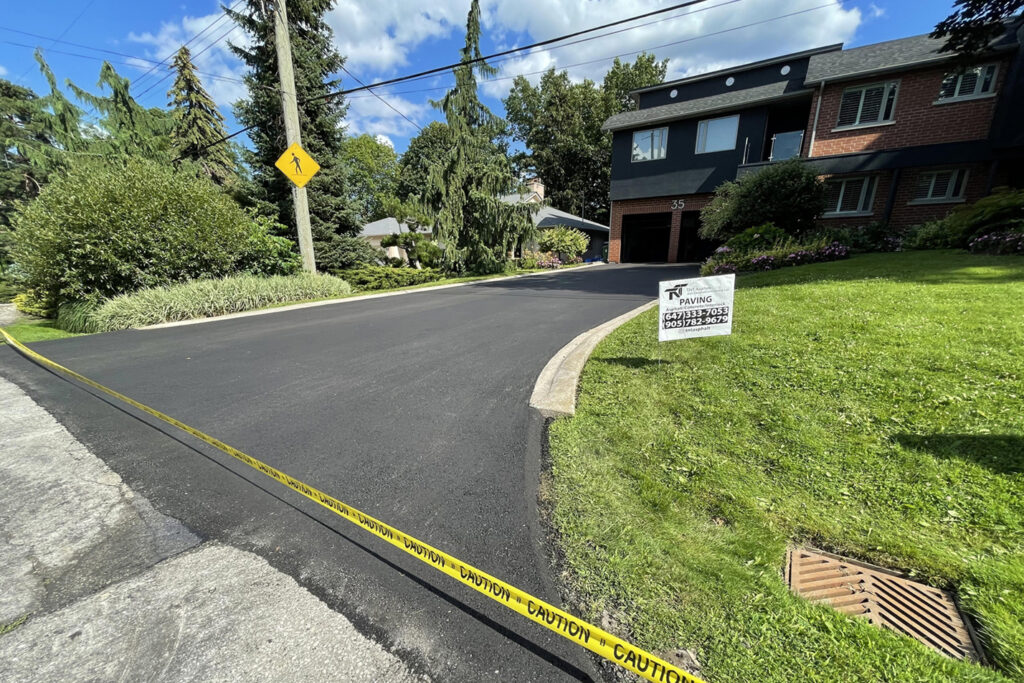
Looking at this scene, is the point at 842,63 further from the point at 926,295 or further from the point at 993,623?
the point at 993,623

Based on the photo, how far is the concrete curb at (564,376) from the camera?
364 centimetres

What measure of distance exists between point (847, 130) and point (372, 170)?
138 feet

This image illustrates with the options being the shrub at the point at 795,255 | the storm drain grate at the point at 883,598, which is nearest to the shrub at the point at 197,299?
the storm drain grate at the point at 883,598

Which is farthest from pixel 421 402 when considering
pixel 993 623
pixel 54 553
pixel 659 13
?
pixel 659 13

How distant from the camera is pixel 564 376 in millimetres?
4367

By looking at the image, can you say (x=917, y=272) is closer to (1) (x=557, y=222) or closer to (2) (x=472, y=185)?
(2) (x=472, y=185)

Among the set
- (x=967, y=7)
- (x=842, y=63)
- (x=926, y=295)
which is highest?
(x=842, y=63)

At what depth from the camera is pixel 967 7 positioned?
9469 millimetres

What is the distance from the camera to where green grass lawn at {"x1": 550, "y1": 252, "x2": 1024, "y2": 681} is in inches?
59.0

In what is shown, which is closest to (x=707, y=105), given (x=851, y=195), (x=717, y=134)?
(x=717, y=134)

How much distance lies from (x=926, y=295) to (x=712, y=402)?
4419mm

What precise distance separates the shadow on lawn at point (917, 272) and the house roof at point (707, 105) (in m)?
11.2

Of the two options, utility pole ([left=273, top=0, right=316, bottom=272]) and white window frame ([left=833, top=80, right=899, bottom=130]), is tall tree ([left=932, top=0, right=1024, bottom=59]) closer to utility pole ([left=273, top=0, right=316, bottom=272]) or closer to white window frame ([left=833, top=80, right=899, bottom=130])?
white window frame ([left=833, top=80, right=899, bottom=130])

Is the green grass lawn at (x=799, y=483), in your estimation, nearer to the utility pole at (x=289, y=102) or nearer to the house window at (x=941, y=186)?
the utility pole at (x=289, y=102)
